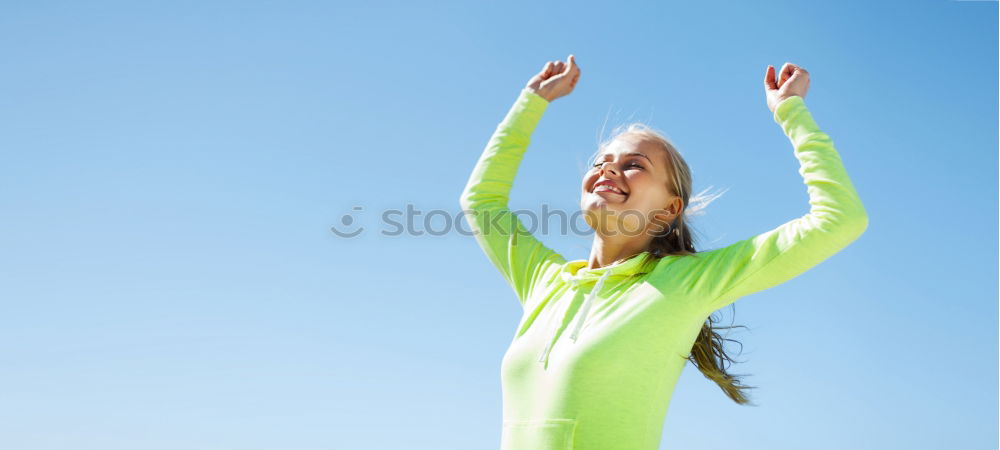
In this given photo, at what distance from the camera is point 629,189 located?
148 inches

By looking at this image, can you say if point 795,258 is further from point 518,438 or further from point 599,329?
point 518,438

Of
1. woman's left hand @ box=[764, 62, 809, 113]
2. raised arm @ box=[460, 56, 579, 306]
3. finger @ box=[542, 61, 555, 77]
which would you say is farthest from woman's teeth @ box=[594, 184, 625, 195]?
finger @ box=[542, 61, 555, 77]

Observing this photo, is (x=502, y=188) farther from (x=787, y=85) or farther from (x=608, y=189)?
(x=787, y=85)

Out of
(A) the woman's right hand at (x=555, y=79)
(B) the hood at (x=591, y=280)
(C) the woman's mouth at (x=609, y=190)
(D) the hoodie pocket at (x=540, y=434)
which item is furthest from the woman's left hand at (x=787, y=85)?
(D) the hoodie pocket at (x=540, y=434)

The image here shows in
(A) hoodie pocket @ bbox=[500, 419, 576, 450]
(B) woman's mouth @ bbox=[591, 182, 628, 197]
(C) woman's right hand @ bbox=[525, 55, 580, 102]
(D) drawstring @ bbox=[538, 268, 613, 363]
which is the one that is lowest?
(A) hoodie pocket @ bbox=[500, 419, 576, 450]

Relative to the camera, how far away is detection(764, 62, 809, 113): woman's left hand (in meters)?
3.46

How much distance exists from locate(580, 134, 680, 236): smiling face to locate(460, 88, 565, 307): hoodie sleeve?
0.50 meters

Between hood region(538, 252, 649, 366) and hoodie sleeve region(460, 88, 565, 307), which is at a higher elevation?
hoodie sleeve region(460, 88, 565, 307)

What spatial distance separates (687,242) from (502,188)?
98cm

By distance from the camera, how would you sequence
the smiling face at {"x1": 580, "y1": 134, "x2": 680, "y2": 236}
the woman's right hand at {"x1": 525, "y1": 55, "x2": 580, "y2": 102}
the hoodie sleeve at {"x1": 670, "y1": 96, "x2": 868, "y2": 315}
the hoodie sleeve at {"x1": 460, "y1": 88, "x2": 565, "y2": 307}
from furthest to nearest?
the woman's right hand at {"x1": 525, "y1": 55, "x2": 580, "y2": 102} < the hoodie sleeve at {"x1": 460, "y1": 88, "x2": 565, "y2": 307} < the smiling face at {"x1": 580, "y1": 134, "x2": 680, "y2": 236} < the hoodie sleeve at {"x1": 670, "y1": 96, "x2": 868, "y2": 315}

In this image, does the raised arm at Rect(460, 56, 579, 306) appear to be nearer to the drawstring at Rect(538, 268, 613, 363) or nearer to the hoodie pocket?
the drawstring at Rect(538, 268, 613, 363)

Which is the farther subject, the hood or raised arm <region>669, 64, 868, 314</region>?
the hood

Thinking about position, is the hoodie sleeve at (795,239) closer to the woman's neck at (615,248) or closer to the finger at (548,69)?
the woman's neck at (615,248)

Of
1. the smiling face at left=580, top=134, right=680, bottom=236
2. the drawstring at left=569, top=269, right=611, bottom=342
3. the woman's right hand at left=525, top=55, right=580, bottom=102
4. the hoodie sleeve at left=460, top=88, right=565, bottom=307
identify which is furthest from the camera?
the woman's right hand at left=525, top=55, right=580, bottom=102
